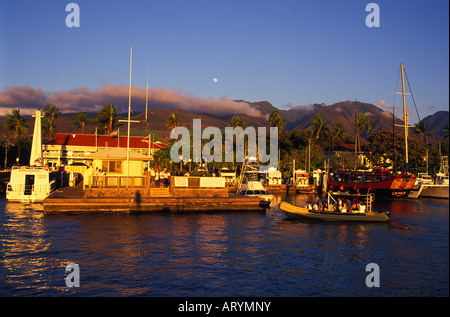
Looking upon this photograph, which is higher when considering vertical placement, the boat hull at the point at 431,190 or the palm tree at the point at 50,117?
the palm tree at the point at 50,117

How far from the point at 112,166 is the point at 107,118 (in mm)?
A: 85572

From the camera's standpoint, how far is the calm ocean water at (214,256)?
65.6 ft

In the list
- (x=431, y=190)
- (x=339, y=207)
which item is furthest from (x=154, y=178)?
(x=431, y=190)

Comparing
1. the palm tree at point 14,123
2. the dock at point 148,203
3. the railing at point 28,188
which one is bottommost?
the dock at point 148,203

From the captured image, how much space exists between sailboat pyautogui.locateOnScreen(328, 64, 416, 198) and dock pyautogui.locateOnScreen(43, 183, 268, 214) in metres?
24.1

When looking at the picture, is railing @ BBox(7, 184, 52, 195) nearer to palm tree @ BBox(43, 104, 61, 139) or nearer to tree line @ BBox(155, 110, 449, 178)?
tree line @ BBox(155, 110, 449, 178)

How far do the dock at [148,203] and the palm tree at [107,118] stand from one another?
8539cm

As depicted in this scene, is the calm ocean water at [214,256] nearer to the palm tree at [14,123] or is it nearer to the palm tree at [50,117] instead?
the palm tree at [14,123]

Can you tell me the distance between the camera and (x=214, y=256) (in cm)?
2627

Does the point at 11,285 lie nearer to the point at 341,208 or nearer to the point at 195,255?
the point at 195,255

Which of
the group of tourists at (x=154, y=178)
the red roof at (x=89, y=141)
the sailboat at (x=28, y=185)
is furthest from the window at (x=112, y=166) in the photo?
the red roof at (x=89, y=141)

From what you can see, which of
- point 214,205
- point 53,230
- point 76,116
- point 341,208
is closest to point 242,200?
point 214,205

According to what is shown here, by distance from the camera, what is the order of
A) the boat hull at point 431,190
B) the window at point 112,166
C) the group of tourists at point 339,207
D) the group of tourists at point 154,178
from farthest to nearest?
the boat hull at point 431,190 → the window at point 112,166 → the group of tourists at point 154,178 → the group of tourists at point 339,207
